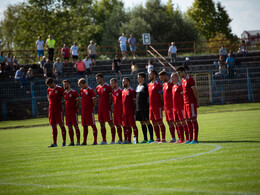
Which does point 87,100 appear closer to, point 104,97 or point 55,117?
point 104,97

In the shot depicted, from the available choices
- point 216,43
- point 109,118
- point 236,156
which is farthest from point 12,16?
point 236,156

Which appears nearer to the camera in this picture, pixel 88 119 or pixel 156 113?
pixel 156 113

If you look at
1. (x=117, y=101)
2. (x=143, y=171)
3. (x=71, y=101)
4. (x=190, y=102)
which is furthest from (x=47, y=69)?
(x=143, y=171)

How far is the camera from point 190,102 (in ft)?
40.0

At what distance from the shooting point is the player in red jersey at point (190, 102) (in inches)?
477

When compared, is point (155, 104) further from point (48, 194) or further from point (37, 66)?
point (37, 66)

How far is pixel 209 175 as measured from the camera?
702 cm

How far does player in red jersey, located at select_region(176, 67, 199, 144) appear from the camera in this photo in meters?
12.1

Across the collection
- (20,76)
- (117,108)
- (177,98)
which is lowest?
(117,108)

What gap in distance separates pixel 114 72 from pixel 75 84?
4.23 m

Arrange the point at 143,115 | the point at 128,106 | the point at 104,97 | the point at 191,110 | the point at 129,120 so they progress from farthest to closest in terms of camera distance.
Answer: the point at 104,97 → the point at 128,106 → the point at 129,120 → the point at 143,115 → the point at 191,110

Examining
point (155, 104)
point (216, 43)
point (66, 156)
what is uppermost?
point (216, 43)

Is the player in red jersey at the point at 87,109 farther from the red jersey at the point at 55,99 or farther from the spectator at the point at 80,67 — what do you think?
the spectator at the point at 80,67

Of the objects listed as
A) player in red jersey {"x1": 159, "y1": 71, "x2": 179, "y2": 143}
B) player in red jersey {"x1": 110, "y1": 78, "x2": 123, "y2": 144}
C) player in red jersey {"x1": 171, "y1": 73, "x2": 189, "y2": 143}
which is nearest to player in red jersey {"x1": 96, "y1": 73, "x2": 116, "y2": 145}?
player in red jersey {"x1": 110, "y1": 78, "x2": 123, "y2": 144}
